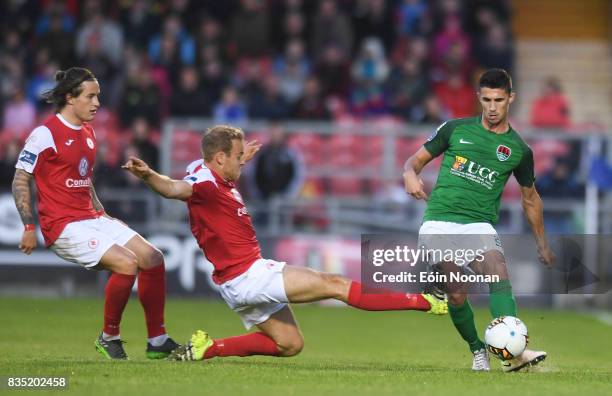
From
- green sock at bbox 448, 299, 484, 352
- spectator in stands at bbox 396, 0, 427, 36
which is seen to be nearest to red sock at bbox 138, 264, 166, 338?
green sock at bbox 448, 299, 484, 352

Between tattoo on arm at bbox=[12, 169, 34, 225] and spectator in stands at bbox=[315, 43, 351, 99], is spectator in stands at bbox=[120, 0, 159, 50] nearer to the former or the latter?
spectator in stands at bbox=[315, 43, 351, 99]

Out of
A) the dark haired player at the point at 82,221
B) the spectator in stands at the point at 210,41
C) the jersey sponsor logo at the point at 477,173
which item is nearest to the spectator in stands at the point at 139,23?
the spectator in stands at the point at 210,41

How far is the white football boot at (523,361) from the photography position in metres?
9.41

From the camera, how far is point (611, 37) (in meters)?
24.1

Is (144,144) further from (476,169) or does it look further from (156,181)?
(156,181)

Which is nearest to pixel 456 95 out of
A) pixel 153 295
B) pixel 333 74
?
pixel 333 74

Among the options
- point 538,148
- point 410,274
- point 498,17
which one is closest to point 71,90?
point 410,274

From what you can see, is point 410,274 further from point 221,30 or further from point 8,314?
point 221,30

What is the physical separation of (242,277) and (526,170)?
90.4 inches

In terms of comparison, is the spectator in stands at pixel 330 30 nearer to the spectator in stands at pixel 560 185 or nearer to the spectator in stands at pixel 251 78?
the spectator in stands at pixel 251 78

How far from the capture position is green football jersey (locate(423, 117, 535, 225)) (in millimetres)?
9672

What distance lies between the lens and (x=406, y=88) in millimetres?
20250

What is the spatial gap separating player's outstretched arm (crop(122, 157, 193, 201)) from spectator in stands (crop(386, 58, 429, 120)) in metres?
11.2

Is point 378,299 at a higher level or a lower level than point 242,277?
lower
